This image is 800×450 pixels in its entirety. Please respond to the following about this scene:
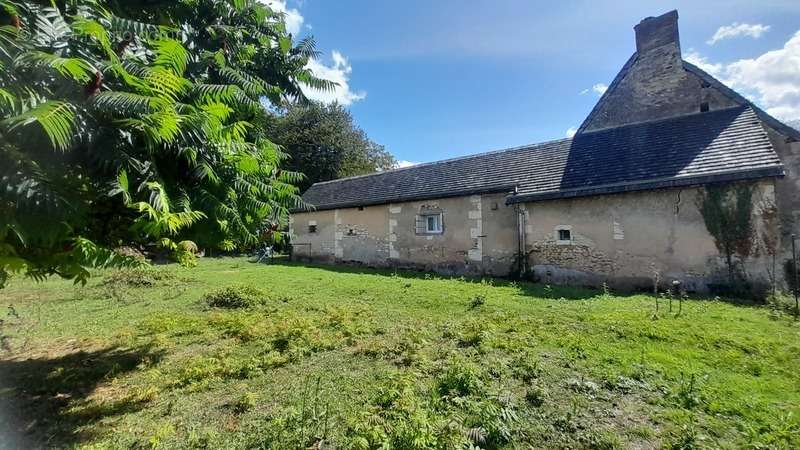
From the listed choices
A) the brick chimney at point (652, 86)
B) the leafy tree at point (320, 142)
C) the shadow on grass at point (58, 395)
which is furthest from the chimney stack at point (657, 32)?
the leafy tree at point (320, 142)

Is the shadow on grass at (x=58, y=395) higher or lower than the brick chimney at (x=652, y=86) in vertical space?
lower

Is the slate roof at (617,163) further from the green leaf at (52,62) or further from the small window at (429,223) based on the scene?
the green leaf at (52,62)

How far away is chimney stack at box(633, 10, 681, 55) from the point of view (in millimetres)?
12484

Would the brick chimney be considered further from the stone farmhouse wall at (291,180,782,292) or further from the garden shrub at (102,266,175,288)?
the garden shrub at (102,266,175,288)

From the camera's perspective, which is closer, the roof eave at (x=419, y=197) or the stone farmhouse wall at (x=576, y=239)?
the stone farmhouse wall at (x=576, y=239)

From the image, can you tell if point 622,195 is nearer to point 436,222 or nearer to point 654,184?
point 654,184

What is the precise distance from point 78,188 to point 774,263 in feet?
39.7

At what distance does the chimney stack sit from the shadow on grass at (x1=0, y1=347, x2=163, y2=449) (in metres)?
17.1

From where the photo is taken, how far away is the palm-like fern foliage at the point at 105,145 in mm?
2182

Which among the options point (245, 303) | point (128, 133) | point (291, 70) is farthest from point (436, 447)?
point (245, 303)

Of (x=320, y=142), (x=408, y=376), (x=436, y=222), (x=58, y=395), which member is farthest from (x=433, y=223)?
(x=320, y=142)

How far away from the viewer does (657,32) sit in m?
12.8

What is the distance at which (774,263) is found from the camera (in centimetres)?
804

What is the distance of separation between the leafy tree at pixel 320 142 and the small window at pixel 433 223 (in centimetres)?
1900
